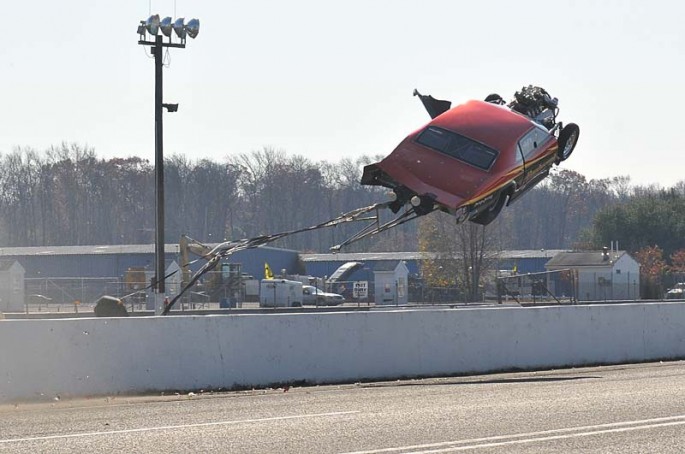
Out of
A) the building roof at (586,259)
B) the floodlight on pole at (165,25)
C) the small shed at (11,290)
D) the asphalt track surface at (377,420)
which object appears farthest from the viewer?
the building roof at (586,259)

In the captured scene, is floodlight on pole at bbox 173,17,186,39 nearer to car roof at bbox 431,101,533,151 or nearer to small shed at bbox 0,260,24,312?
car roof at bbox 431,101,533,151

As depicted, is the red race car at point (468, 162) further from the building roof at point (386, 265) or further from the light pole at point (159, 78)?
the building roof at point (386, 265)

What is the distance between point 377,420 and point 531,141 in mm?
12620

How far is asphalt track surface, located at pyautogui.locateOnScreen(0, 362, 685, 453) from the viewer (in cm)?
1052

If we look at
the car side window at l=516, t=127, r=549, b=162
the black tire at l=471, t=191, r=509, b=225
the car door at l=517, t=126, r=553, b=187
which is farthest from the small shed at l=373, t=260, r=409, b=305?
the car side window at l=516, t=127, r=549, b=162

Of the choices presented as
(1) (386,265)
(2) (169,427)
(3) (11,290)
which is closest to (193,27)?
(2) (169,427)

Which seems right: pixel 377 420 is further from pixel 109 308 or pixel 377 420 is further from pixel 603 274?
pixel 603 274

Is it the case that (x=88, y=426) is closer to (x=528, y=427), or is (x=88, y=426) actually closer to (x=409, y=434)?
(x=409, y=434)

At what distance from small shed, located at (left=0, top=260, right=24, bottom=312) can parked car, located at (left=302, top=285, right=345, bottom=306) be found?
622 inches

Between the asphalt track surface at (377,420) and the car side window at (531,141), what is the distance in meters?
7.07

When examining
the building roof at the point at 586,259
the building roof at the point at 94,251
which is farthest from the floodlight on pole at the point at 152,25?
the building roof at the point at 94,251

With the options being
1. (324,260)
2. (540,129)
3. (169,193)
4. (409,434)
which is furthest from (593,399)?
(169,193)

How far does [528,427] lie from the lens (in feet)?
38.2

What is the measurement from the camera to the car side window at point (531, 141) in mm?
23530
